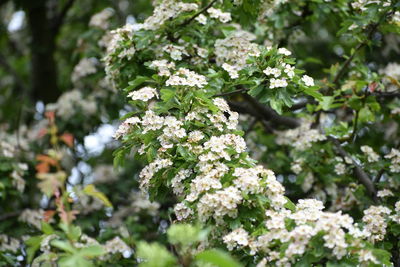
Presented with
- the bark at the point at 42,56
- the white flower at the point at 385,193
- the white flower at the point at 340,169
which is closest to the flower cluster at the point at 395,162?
the white flower at the point at 385,193

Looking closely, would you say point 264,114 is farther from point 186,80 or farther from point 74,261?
point 74,261

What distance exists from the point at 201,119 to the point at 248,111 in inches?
68.4

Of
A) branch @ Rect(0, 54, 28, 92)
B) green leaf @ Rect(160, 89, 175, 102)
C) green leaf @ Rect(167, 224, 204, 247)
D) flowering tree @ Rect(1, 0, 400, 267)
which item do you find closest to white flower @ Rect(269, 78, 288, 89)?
flowering tree @ Rect(1, 0, 400, 267)

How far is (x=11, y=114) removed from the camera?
7449 millimetres

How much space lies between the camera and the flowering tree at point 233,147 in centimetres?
248

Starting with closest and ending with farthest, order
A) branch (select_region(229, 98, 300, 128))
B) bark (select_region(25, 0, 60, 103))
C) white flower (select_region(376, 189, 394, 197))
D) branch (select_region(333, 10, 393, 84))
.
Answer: white flower (select_region(376, 189, 394, 197)), branch (select_region(333, 10, 393, 84)), branch (select_region(229, 98, 300, 128)), bark (select_region(25, 0, 60, 103))

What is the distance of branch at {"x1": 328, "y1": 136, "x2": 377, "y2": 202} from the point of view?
157 inches

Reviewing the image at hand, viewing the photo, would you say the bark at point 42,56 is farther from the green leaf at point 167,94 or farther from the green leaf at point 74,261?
the green leaf at point 74,261

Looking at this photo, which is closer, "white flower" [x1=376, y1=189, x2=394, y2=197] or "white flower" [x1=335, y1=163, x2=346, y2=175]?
"white flower" [x1=376, y1=189, x2=394, y2=197]

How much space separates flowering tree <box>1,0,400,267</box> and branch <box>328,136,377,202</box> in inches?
0.4

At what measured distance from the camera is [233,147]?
117 inches

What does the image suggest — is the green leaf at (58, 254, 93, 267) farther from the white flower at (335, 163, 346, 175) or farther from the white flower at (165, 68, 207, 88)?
the white flower at (335, 163, 346, 175)

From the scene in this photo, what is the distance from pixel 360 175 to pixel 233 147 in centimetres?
155

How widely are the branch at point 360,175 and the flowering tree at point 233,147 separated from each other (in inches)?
0.4
